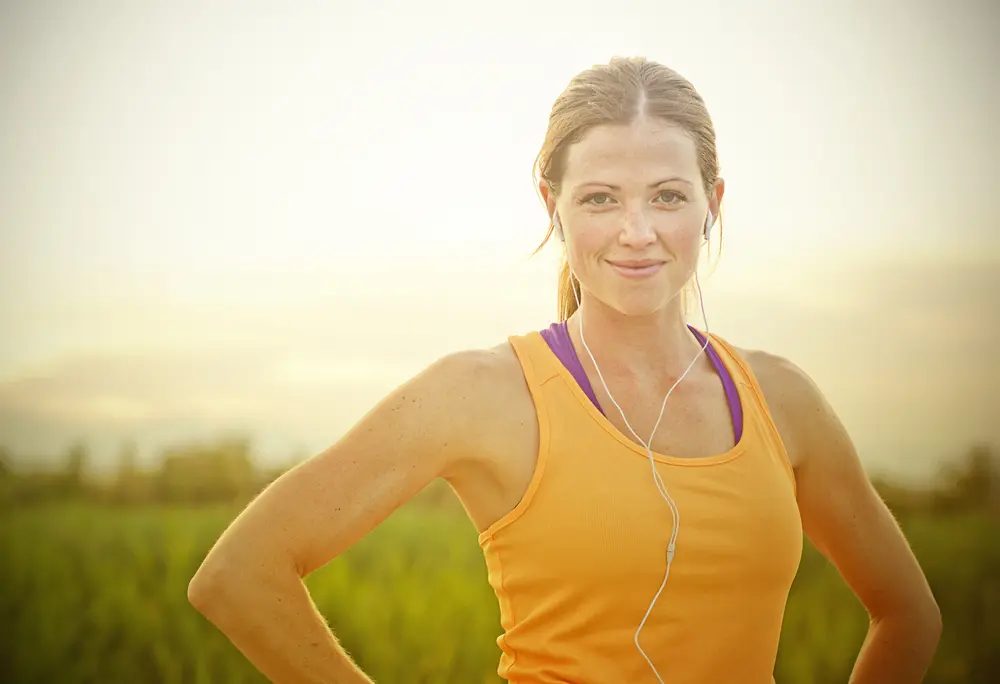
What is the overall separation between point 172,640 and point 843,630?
1880 millimetres

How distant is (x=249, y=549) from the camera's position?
1.18 m

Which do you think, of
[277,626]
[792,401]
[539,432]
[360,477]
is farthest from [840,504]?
[277,626]

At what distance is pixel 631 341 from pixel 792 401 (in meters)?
0.29

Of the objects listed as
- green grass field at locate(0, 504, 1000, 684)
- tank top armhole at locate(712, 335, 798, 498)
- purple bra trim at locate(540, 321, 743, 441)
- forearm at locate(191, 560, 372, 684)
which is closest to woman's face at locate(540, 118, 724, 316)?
purple bra trim at locate(540, 321, 743, 441)

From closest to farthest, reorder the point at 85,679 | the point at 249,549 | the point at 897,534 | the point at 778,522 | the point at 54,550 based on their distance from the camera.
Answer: the point at 249,549 < the point at 778,522 < the point at 897,534 < the point at 85,679 < the point at 54,550

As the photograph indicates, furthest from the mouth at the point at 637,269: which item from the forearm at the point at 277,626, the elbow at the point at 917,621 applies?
the elbow at the point at 917,621

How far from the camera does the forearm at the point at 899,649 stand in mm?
1553

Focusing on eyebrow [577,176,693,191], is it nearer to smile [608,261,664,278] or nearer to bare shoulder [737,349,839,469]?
smile [608,261,664,278]

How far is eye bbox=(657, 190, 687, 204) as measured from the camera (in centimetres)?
132

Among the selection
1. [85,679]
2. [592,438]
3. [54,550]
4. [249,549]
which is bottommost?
[85,679]

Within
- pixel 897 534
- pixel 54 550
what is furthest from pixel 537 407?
pixel 54 550

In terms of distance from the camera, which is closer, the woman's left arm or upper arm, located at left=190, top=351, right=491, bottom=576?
upper arm, located at left=190, top=351, right=491, bottom=576

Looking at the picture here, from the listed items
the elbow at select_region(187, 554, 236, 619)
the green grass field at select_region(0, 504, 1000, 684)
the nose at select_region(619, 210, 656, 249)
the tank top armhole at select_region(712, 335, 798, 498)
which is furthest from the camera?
the green grass field at select_region(0, 504, 1000, 684)

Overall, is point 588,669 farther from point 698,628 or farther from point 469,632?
point 469,632
